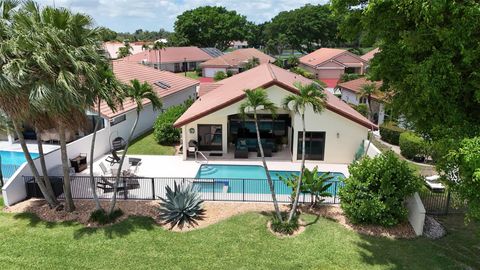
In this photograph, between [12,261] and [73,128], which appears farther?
[73,128]

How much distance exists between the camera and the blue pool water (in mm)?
17109

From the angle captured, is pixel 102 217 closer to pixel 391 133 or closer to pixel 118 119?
pixel 118 119

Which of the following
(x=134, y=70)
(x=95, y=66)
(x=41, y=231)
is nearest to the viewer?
(x=95, y=66)

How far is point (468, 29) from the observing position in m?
8.62

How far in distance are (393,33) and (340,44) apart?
12469 centimetres

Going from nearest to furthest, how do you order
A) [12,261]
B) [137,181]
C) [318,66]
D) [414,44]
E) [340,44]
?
1. [414,44]
2. [12,261]
3. [137,181]
4. [318,66]
5. [340,44]

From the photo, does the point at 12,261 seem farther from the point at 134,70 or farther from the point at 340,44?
the point at 340,44

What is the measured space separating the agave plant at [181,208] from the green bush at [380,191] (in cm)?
578

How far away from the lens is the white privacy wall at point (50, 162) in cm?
1530

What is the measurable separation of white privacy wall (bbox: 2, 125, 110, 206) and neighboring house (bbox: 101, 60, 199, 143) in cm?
110

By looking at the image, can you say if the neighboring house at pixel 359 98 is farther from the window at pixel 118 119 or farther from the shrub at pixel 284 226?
the shrub at pixel 284 226

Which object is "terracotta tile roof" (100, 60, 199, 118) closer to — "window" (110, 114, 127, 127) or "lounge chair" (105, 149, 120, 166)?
"window" (110, 114, 127, 127)

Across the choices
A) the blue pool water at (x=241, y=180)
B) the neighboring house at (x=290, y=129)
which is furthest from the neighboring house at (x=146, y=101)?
the blue pool water at (x=241, y=180)

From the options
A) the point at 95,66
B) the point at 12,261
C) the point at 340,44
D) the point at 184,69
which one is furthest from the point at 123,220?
the point at 340,44
